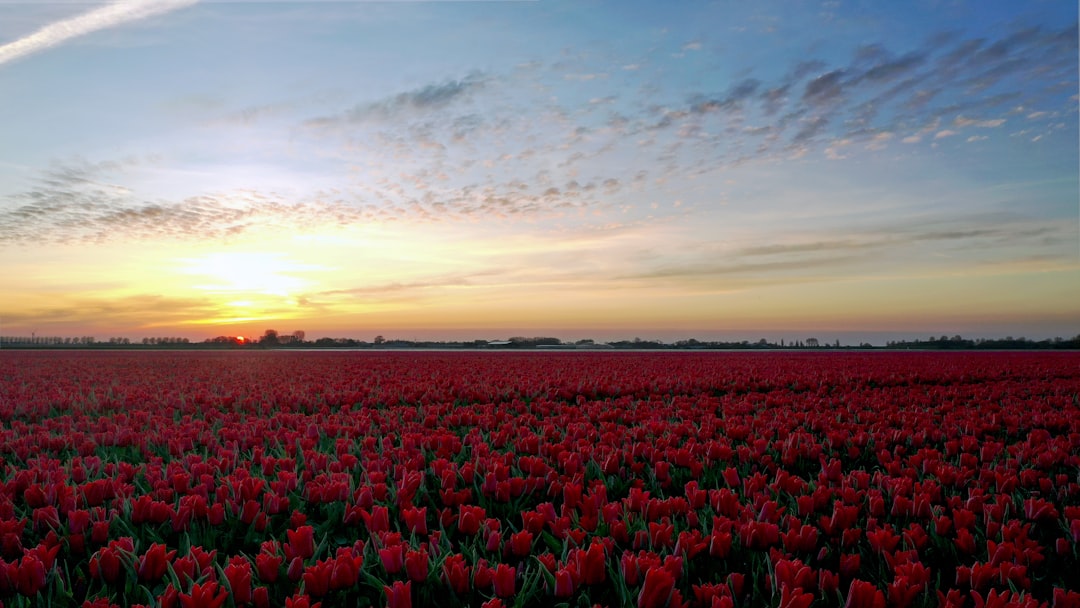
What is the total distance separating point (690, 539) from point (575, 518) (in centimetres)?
89

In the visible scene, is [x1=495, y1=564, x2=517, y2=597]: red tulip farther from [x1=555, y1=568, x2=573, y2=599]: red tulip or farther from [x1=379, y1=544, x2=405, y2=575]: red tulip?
→ [x1=379, y1=544, x2=405, y2=575]: red tulip

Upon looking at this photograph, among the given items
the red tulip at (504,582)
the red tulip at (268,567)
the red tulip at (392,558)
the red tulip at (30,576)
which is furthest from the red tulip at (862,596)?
the red tulip at (30,576)

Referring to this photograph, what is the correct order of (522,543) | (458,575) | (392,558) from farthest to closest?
1. (522,543)
2. (392,558)
3. (458,575)

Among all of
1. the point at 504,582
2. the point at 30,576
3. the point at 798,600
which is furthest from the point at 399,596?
the point at 30,576

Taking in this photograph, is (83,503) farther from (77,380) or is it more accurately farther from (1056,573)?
(77,380)

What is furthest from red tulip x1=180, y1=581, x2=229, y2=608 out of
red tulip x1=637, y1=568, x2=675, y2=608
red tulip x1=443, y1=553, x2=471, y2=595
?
red tulip x1=637, y1=568, x2=675, y2=608

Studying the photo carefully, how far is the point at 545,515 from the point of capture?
4.35 meters

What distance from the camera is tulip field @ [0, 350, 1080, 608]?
11.0ft

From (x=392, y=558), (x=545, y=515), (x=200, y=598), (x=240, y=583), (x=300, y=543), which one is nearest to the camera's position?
(x=200, y=598)

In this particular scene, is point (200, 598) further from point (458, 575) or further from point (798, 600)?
point (798, 600)

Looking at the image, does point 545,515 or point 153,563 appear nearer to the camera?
point 153,563

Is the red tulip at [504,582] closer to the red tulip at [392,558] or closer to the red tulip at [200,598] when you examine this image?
the red tulip at [392,558]

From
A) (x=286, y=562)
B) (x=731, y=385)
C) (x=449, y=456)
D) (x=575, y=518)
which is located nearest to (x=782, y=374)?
(x=731, y=385)

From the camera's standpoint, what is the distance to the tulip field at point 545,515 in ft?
11.0
